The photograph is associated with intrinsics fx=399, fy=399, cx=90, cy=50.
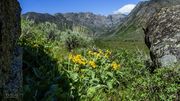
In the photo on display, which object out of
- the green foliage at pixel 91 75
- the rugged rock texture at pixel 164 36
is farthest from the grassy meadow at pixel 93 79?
the rugged rock texture at pixel 164 36

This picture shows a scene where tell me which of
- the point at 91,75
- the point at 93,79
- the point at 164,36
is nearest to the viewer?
the point at 93,79

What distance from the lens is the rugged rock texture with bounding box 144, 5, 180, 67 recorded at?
9.42m

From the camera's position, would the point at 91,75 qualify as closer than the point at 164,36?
Yes

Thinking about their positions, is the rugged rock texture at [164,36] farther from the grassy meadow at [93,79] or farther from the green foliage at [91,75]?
the green foliage at [91,75]

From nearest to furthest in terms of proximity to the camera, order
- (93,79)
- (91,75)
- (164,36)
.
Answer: (93,79) < (91,75) < (164,36)

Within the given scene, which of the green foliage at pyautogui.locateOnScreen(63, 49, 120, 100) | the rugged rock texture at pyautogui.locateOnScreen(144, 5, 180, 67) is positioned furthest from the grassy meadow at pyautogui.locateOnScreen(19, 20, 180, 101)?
the rugged rock texture at pyautogui.locateOnScreen(144, 5, 180, 67)

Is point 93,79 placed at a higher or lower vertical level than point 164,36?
lower

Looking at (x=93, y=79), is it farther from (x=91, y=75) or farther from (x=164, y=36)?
(x=164, y=36)

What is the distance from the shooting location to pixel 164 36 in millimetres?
10117

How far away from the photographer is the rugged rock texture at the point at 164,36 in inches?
371

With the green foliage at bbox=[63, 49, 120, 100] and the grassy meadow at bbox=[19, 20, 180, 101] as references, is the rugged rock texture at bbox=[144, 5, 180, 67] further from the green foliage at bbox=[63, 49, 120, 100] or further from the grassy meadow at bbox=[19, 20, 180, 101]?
the green foliage at bbox=[63, 49, 120, 100]

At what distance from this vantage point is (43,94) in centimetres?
741

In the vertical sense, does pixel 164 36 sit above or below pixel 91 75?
above

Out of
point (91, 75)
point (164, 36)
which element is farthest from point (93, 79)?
point (164, 36)
